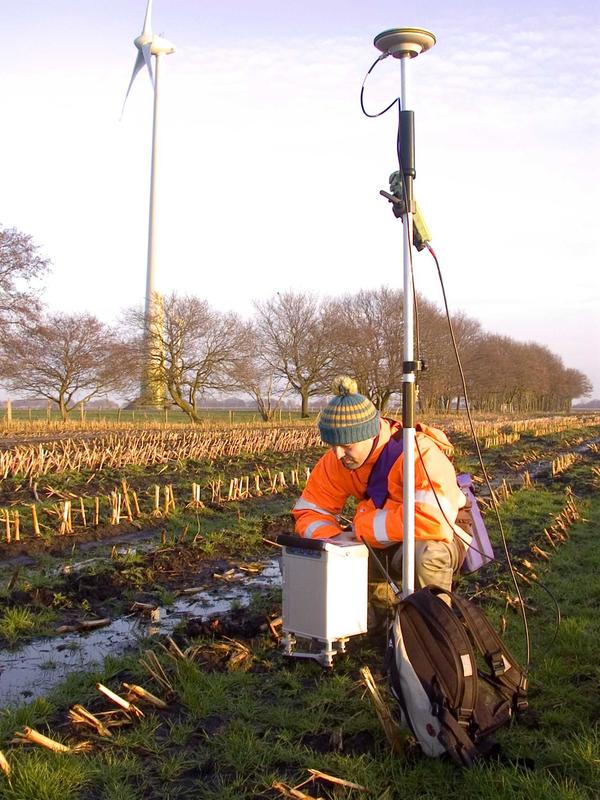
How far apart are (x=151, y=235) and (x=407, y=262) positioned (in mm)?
64974

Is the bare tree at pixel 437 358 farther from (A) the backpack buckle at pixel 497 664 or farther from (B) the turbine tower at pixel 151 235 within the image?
(A) the backpack buckle at pixel 497 664

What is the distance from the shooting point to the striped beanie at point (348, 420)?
15.7ft

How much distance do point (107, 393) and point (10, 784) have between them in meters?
50.7

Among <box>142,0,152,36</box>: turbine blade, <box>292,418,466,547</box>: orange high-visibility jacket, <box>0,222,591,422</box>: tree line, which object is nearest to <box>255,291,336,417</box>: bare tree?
<box>0,222,591,422</box>: tree line

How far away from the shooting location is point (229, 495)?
12.7 meters

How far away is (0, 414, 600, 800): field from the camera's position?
11.1 ft

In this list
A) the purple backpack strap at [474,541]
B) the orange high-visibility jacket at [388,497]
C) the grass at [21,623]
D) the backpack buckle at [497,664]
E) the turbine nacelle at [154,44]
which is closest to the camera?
the backpack buckle at [497,664]

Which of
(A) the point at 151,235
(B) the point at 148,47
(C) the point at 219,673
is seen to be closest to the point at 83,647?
(C) the point at 219,673

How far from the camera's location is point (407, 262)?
173 inches

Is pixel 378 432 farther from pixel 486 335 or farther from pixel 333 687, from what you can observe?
pixel 486 335

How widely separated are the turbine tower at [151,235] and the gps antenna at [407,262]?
44.3 metres

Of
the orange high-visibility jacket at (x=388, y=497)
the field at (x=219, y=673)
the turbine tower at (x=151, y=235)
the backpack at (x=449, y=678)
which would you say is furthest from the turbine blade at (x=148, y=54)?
the backpack at (x=449, y=678)

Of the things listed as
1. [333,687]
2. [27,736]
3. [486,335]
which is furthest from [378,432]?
[486,335]

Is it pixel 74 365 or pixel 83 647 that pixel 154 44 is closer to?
pixel 74 365
